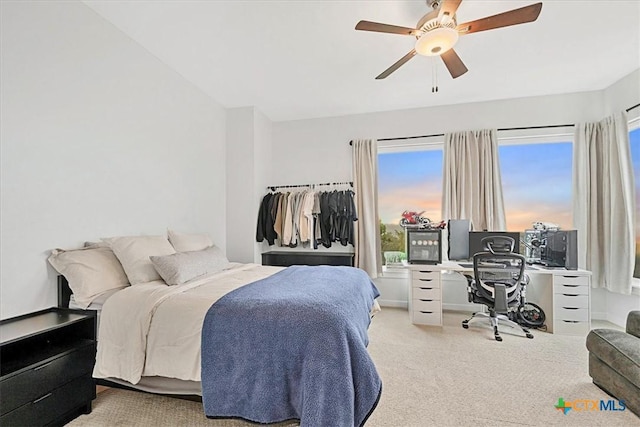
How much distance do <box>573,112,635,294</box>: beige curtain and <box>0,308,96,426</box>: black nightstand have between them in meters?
5.14

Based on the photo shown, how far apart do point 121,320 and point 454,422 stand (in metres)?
2.19

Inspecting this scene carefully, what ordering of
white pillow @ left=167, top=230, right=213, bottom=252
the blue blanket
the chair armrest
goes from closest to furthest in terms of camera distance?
the blue blanket → the chair armrest → white pillow @ left=167, top=230, right=213, bottom=252

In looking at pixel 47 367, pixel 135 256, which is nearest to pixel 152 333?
pixel 47 367

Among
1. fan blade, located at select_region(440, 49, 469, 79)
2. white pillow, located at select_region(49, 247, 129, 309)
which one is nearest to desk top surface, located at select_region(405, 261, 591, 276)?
fan blade, located at select_region(440, 49, 469, 79)

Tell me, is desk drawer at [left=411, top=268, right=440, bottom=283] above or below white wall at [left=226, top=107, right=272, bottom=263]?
below

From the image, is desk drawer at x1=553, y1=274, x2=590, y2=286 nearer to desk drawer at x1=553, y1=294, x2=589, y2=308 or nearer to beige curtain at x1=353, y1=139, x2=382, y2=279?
desk drawer at x1=553, y1=294, x2=589, y2=308

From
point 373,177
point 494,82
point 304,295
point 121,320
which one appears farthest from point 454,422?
point 494,82

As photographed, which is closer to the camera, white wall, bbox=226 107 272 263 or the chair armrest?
the chair armrest

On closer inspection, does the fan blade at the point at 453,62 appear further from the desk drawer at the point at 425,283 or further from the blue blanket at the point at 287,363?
the desk drawer at the point at 425,283

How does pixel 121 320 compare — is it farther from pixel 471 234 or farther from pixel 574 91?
pixel 574 91

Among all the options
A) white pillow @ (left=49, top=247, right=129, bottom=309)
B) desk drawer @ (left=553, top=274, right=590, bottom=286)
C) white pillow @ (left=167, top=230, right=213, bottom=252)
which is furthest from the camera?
desk drawer @ (left=553, top=274, right=590, bottom=286)

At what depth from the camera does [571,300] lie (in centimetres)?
328

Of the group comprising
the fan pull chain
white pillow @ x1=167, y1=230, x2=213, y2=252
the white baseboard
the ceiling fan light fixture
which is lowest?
the white baseboard

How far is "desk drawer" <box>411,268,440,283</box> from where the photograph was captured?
3617mm
